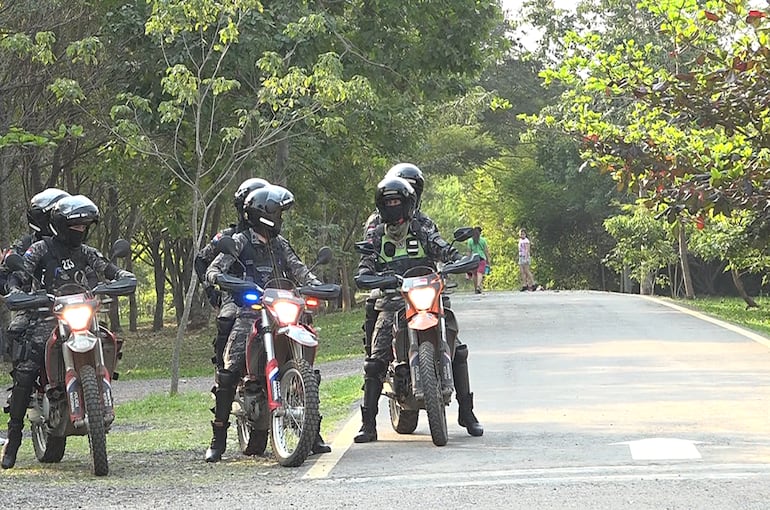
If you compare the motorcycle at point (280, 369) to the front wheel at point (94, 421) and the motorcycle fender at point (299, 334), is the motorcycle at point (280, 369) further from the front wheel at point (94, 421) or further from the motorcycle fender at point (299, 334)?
the front wheel at point (94, 421)

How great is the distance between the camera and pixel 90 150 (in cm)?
2762

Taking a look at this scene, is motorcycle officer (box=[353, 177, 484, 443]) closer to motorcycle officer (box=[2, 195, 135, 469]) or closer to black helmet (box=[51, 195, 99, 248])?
motorcycle officer (box=[2, 195, 135, 469])

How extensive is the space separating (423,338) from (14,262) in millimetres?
2824

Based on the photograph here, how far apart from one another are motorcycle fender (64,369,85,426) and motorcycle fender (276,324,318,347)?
4.37 feet

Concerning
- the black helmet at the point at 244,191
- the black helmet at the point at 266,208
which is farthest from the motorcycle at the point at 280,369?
the black helmet at the point at 244,191

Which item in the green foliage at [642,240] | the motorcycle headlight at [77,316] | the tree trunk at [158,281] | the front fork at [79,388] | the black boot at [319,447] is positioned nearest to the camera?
the front fork at [79,388]

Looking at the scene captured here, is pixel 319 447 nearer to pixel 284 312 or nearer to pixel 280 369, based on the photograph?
pixel 280 369

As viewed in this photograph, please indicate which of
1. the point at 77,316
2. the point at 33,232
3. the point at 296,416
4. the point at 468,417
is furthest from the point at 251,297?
the point at 33,232

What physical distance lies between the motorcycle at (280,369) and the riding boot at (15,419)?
4.80 feet

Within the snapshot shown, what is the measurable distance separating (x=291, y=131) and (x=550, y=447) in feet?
41.6

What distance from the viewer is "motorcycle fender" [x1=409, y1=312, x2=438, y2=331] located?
30.9 feet

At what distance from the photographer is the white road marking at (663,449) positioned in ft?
28.1

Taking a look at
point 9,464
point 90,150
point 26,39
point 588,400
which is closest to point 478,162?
point 90,150

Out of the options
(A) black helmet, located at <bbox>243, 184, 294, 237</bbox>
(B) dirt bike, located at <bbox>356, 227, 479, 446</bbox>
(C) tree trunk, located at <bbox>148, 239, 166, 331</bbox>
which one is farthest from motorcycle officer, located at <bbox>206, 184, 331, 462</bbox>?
(C) tree trunk, located at <bbox>148, 239, 166, 331</bbox>
